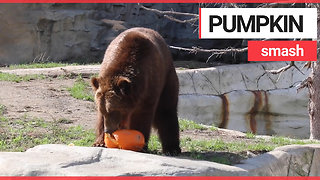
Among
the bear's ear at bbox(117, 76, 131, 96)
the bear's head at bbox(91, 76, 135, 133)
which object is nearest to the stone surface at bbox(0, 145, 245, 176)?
the bear's head at bbox(91, 76, 135, 133)

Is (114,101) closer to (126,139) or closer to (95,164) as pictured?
(126,139)

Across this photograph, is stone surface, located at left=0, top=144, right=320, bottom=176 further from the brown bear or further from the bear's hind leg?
the bear's hind leg

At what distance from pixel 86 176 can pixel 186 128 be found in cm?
488

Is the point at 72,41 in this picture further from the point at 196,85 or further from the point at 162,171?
the point at 162,171

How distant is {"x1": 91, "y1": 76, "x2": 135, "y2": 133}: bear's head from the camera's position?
5785mm

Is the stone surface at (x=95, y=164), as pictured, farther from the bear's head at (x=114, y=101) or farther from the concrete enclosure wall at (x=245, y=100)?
the concrete enclosure wall at (x=245, y=100)

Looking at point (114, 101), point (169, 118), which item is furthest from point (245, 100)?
point (114, 101)

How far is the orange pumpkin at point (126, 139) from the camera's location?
5.73 metres

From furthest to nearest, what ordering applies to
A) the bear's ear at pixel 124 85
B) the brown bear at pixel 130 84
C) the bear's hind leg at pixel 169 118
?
the bear's hind leg at pixel 169 118 < the brown bear at pixel 130 84 < the bear's ear at pixel 124 85

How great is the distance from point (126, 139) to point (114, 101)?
41cm

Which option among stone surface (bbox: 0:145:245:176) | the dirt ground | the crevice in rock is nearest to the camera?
stone surface (bbox: 0:145:245:176)

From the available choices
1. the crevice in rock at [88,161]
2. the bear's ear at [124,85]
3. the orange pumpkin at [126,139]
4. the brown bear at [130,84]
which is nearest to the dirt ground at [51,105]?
the brown bear at [130,84]

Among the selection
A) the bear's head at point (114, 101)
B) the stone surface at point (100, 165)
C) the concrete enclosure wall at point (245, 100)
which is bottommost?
the concrete enclosure wall at point (245, 100)

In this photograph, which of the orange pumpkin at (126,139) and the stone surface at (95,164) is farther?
the orange pumpkin at (126,139)
